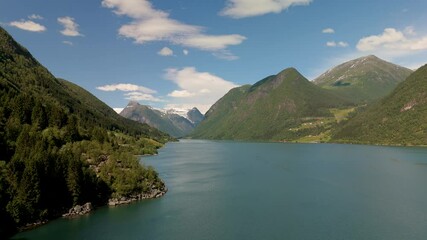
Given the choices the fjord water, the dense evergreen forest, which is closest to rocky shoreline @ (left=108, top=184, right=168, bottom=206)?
the dense evergreen forest

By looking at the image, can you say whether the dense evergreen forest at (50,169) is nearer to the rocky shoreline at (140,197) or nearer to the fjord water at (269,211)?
the rocky shoreline at (140,197)

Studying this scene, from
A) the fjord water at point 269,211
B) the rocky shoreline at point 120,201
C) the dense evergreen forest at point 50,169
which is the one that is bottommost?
the fjord water at point 269,211

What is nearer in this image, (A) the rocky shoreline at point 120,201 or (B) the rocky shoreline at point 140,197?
(A) the rocky shoreline at point 120,201

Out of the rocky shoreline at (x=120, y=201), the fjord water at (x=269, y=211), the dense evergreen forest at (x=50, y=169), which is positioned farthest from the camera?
the rocky shoreline at (x=120, y=201)

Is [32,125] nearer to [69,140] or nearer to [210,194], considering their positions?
[69,140]

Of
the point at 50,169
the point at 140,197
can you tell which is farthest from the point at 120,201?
the point at 50,169

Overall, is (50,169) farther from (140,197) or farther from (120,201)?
(140,197)

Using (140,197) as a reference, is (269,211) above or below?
below

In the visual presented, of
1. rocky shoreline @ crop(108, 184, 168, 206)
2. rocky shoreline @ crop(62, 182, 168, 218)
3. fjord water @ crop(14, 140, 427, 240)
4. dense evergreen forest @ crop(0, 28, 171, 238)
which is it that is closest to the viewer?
dense evergreen forest @ crop(0, 28, 171, 238)

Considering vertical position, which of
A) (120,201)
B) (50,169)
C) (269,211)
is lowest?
(269,211)

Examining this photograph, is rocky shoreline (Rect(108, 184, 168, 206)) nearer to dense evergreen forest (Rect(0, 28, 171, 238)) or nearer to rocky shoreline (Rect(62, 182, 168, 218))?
rocky shoreline (Rect(62, 182, 168, 218))

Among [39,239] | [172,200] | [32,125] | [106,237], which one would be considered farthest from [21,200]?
[32,125]

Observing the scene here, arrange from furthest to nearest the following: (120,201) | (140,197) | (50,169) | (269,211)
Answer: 1. (140,197)
2. (120,201)
3. (269,211)
4. (50,169)

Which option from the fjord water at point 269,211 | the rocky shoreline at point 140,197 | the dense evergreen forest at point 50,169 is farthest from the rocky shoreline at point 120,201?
the fjord water at point 269,211
